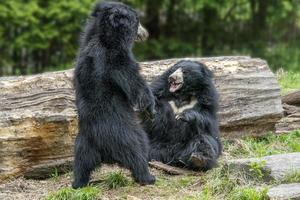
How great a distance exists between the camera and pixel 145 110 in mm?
6902

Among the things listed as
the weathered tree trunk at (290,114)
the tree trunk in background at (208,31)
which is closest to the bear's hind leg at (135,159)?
the weathered tree trunk at (290,114)

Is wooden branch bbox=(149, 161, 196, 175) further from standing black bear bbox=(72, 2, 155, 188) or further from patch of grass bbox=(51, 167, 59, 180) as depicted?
patch of grass bbox=(51, 167, 59, 180)

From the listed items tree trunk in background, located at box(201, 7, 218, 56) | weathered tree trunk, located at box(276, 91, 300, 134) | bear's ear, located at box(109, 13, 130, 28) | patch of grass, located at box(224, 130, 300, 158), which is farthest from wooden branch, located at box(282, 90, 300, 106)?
tree trunk in background, located at box(201, 7, 218, 56)

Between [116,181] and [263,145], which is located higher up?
[116,181]

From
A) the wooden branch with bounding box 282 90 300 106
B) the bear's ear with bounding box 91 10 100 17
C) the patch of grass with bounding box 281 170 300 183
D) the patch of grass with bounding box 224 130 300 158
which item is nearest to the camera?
the patch of grass with bounding box 281 170 300 183

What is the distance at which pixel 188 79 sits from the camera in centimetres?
786

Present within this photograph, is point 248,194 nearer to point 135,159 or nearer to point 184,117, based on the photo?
point 135,159

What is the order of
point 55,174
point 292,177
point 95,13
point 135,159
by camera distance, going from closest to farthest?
point 292,177, point 135,159, point 95,13, point 55,174

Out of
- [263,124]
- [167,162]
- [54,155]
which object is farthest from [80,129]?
[263,124]

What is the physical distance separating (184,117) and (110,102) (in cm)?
126

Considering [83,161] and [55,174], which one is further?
[55,174]

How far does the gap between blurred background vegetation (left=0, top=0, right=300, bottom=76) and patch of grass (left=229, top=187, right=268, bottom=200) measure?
1144cm

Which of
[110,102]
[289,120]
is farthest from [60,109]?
[289,120]

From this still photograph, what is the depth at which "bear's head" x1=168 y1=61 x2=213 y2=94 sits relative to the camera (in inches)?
309
